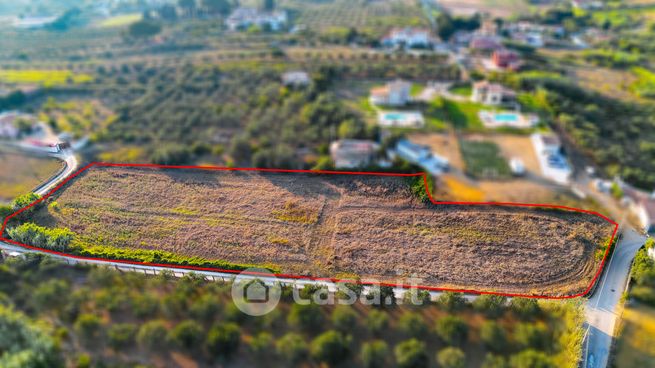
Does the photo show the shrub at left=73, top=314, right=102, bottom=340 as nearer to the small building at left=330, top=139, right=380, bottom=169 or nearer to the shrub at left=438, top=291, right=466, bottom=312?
the shrub at left=438, top=291, right=466, bottom=312

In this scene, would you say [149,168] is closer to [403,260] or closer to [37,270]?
[37,270]

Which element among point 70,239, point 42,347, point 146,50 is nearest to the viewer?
point 42,347

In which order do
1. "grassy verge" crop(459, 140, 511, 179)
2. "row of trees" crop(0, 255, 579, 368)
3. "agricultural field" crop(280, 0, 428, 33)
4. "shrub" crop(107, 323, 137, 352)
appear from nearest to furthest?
"row of trees" crop(0, 255, 579, 368)
"shrub" crop(107, 323, 137, 352)
"grassy verge" crop(459, 140, 511, 179)
"agricultural field" crop(280, 0, 428, 33)

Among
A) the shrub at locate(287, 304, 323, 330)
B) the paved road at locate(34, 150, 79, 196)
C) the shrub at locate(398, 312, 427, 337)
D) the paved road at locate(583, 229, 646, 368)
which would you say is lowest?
the paved road at locate(583, 229, 646, 368)

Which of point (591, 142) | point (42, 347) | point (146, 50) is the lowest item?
point (591, 142)

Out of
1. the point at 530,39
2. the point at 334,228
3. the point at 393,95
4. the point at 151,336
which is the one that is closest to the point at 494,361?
the point at 334,228

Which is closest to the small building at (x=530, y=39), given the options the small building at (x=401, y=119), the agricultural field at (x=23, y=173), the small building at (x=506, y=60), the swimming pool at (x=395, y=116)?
the small building at (x=506, y=60)

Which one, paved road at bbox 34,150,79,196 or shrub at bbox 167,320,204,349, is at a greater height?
paved road at bbox 34,150,79,196

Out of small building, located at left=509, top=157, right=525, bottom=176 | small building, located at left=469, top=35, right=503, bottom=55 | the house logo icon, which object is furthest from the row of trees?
small building, located at left=469, top=35, right=503, bottom=55

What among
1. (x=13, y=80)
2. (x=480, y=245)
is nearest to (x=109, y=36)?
(x=13, y=80)
